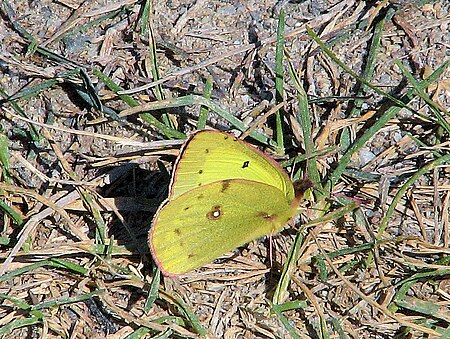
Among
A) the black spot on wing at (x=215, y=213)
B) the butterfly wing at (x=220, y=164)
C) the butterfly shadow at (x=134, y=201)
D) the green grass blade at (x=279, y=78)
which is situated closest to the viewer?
the butterfly wing at (x=220, y=164)

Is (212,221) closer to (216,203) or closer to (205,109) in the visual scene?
(216,203)

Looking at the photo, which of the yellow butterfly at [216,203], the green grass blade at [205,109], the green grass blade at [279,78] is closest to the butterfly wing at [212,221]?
the yellow butterfly at [216,203]

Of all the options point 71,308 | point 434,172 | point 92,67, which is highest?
point 92,67

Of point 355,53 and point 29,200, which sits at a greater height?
point 355,53

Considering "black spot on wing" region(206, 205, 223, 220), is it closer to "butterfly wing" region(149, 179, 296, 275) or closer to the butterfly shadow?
"butterfly wing" region(149, 179, 296, 275)

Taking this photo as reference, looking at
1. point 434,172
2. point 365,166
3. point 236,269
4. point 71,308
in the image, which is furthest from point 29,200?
point 434,172

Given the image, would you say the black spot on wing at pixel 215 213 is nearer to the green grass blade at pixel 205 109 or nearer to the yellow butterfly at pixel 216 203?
the yellow butterfly at pixel 216 203

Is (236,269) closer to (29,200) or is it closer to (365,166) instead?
(365,166)
